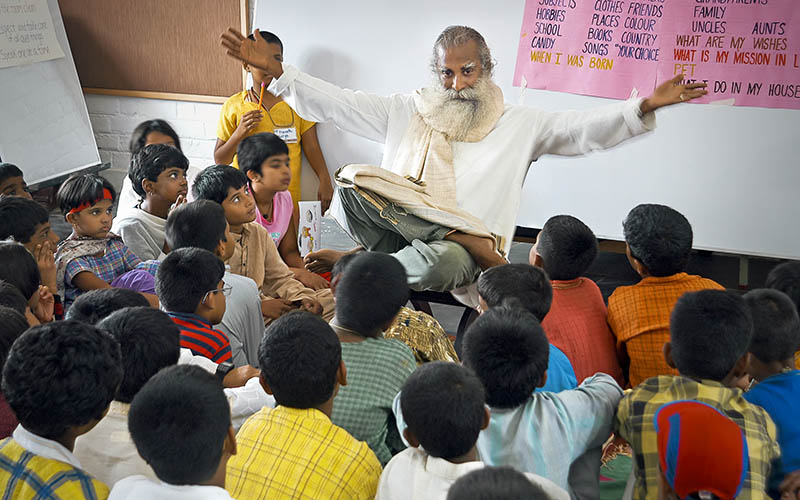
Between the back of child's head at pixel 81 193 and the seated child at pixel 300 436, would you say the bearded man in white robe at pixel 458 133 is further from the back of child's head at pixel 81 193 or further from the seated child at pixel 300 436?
the seated child at pixel 300 436

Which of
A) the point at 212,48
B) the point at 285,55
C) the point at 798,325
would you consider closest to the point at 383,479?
the point at 798,325

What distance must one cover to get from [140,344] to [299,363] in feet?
1.14

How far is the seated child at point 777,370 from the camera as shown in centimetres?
159

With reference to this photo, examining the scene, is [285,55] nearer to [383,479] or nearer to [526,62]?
[526,62]

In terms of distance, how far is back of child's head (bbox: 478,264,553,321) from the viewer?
1937mm

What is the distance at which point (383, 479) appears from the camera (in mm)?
1374

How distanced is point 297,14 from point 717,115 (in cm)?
239

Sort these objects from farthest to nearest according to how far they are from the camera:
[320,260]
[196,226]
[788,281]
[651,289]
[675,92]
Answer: [320,260]
[675,92]
[196,226]
[651,289]
[788,281]

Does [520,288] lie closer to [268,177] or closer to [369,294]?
[369,294]

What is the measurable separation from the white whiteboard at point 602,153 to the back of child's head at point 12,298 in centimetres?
278

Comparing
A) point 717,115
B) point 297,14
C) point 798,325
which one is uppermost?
point 297,14

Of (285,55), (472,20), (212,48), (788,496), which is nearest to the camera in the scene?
(788,496)

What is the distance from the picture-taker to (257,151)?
3100mm

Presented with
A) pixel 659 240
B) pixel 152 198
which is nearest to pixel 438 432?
pixel 659 240
